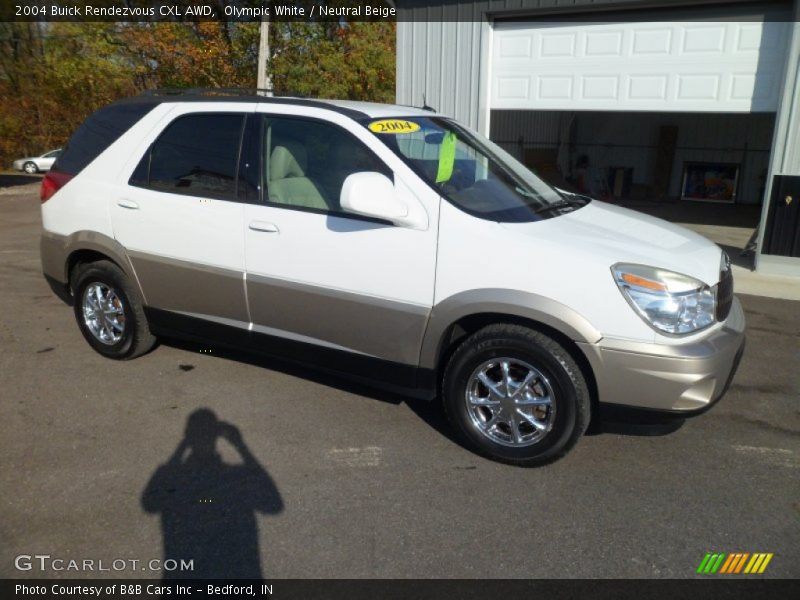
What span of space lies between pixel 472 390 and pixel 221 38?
2265 cm

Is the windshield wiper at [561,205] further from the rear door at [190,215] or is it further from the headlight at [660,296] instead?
the rear door at [190,215]

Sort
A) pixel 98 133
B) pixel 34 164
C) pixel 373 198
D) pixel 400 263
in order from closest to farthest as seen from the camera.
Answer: pixel 373 198, pixel 400 263, pixel 98 133, pixel 34 164

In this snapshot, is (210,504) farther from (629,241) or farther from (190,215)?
(629,241)

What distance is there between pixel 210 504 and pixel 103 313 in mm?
2397

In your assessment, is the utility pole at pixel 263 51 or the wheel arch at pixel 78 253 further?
the utility pole at pixel 263 51

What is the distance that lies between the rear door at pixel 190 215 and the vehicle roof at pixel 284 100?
0.10 metres

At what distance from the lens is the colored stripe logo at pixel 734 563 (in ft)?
9.02

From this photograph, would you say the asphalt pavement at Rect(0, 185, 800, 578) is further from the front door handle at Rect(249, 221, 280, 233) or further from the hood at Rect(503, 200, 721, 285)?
the front door handle at Rect(249, 221, 280, 233)

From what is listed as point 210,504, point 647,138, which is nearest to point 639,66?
point 210,504

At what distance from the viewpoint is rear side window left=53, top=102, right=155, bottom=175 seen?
4676 millimetres

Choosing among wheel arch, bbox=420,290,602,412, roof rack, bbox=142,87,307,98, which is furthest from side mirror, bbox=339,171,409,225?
roof rack, bbox=142,87,307,98

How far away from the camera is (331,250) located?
376 centimetres
